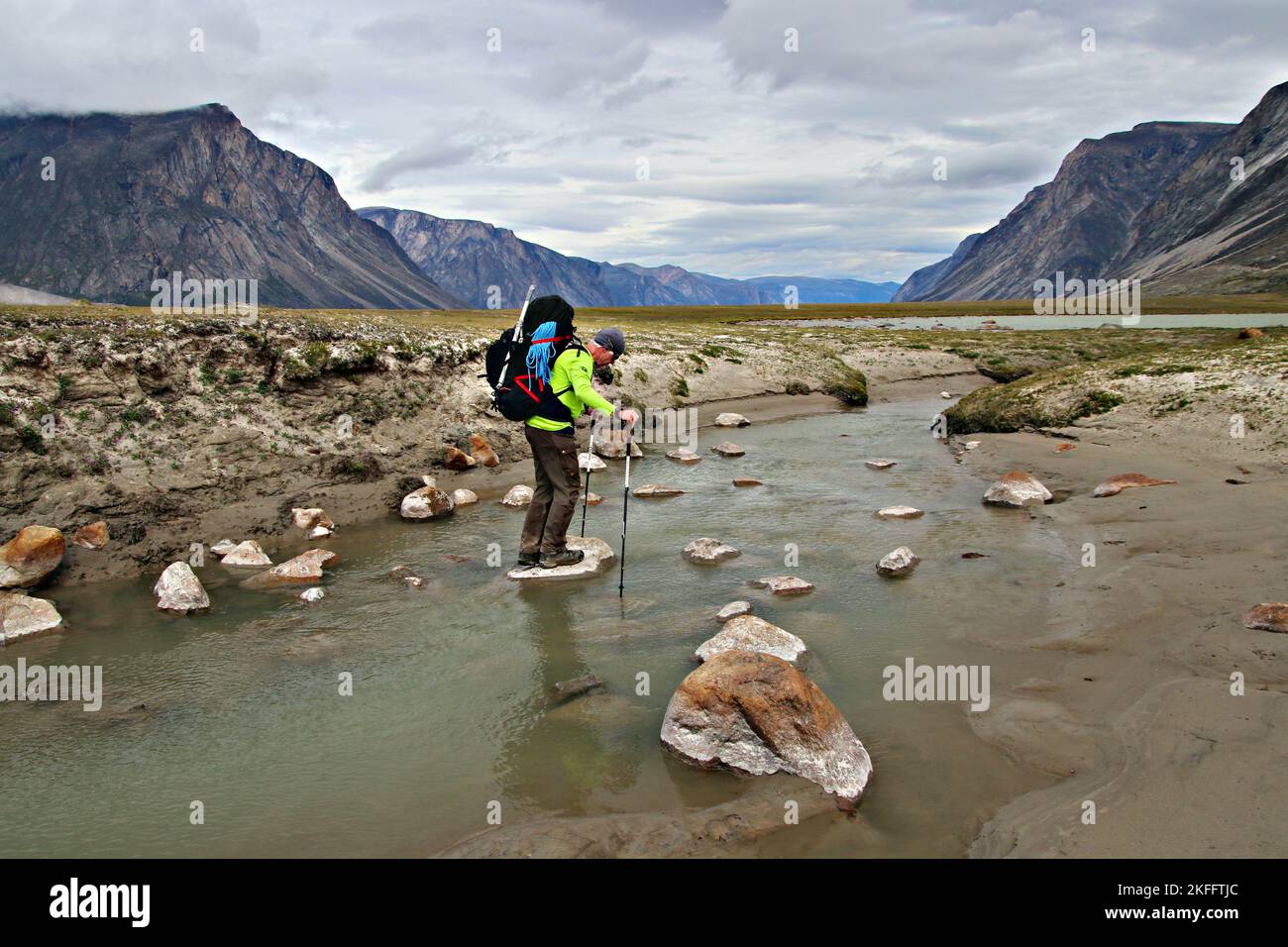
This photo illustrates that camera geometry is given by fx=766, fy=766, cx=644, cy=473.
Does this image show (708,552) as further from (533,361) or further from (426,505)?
(426,505)

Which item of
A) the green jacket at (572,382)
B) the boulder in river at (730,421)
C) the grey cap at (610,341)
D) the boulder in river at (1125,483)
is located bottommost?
the boulder in river at (1125,483)

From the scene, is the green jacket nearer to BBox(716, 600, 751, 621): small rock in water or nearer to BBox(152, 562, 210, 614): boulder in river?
BBox(716, 600, 751, 621): small rock in water

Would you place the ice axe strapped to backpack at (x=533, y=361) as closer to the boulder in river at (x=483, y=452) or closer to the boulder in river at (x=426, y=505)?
the boulder in river at (x=426, y=505)

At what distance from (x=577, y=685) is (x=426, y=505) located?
9444 mm

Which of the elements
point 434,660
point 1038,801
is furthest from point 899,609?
point 434,660

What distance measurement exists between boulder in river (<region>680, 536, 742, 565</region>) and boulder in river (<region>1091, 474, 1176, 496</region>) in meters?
8.29

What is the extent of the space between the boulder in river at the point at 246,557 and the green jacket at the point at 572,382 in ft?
19.4

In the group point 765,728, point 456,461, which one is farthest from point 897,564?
point 456,461

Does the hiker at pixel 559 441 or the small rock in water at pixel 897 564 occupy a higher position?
the hiker at pixel 559 441

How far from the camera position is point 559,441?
13242mm

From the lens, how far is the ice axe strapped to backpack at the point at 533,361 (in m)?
12.8

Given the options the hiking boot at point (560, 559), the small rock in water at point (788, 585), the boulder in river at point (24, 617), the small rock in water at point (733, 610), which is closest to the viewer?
the boulder in river at point (24, 617)
